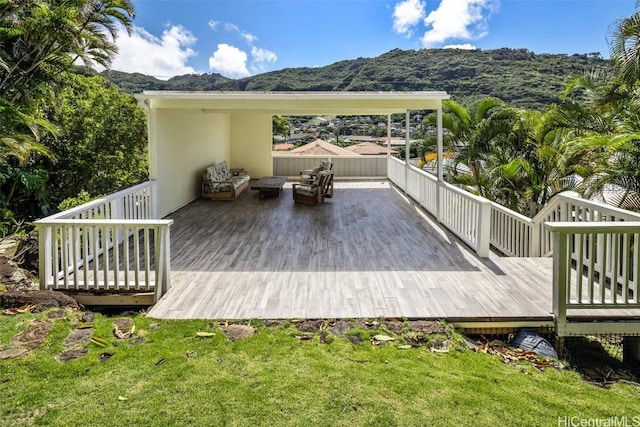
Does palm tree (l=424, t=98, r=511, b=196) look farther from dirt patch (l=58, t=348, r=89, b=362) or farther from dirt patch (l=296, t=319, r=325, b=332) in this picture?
dirt patch (l=58, t=348, r=89, b=362)

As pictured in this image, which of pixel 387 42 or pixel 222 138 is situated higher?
pixel 387 42

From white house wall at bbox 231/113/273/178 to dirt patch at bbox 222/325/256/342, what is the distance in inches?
479

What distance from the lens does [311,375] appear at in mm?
3078

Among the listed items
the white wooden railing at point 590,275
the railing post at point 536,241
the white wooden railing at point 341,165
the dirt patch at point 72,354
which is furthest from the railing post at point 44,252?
the white wooden railing at point 341,165

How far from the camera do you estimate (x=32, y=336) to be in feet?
11.8

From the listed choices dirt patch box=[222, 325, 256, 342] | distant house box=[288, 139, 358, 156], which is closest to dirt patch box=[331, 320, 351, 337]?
dirt patch box=[222, 325, 256, 342]

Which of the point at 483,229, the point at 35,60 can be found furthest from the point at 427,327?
the point at 35,60

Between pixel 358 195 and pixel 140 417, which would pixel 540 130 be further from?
pixel 140 417

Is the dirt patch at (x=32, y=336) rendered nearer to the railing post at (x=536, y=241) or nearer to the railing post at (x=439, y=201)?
the railing post at (x=536, y=241)

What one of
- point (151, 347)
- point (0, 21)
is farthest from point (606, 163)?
point (0, 21)

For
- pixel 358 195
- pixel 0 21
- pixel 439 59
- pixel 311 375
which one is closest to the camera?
pixel 311 375

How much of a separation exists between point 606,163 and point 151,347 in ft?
19.6

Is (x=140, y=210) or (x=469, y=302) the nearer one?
(x=469, y=302)

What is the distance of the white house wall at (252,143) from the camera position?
15.4 m
